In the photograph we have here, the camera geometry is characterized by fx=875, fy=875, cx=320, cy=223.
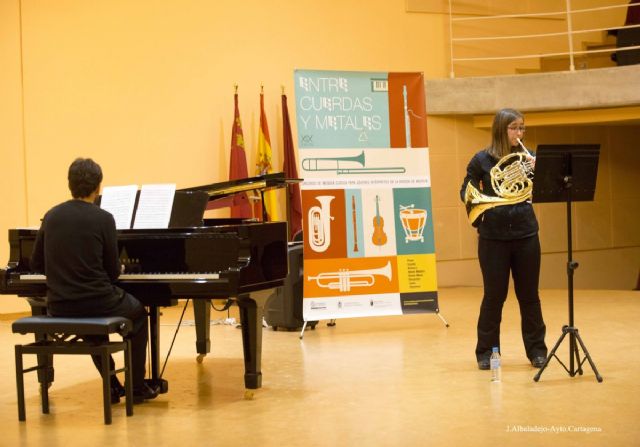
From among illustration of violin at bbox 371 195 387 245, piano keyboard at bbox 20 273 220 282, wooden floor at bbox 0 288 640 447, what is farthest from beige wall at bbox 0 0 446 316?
piano keyboard at bbox 20 273 220 282

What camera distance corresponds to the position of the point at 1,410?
4.59 metres

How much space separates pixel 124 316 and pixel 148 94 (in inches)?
188

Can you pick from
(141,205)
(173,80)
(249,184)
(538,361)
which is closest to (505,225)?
(538,361)

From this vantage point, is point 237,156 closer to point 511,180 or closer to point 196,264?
point 511,180

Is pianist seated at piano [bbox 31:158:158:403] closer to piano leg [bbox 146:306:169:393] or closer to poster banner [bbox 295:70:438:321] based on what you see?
piano leg [bbox 146:306:169:393]

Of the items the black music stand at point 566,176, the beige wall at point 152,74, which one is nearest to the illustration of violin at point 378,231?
the black music stand at point 566,176

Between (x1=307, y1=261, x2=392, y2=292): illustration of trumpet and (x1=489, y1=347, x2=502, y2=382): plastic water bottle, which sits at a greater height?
(x1=307, y1=261, x2=392, y2=292): illustration of trumpet

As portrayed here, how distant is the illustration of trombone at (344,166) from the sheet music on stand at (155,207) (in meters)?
1.98

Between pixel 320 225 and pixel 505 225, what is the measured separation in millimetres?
1932

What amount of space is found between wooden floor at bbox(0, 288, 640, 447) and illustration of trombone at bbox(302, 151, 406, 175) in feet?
4.19

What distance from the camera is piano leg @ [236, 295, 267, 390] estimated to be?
4.66 metres

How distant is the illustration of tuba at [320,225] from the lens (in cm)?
665

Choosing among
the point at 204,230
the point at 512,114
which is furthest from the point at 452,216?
the point at 204,230

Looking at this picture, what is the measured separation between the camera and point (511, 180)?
16.6ft
